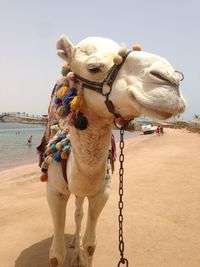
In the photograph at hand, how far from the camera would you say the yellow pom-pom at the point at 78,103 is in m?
2.38

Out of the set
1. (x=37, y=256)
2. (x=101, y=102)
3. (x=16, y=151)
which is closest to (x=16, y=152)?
(x=16, y=151)

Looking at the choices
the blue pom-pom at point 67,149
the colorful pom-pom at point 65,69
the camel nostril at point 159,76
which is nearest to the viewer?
the camel nostril at point 159,76

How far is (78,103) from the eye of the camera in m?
2.38

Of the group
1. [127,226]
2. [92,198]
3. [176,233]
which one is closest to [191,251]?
[176,233]

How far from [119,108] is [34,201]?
542cm

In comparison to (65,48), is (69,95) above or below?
below

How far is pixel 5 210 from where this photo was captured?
642 cm

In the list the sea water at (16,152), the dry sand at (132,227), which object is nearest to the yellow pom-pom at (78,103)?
the dry sand at (132,227)

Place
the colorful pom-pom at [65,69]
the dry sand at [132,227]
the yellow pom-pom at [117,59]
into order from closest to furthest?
the yellow pom-pom at [117,59] → the colorful pom-pom at [65,69] → the dry sand at [132,227]

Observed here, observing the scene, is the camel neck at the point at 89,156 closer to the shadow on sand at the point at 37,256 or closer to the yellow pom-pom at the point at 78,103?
the yellow pom-pom at the point at 78,103

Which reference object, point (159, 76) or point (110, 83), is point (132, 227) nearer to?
point (110, 83)

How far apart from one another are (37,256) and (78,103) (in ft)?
9.24

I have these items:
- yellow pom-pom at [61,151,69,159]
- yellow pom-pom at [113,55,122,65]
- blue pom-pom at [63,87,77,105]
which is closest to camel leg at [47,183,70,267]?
yellow pom-pom at [61,151,69,159]

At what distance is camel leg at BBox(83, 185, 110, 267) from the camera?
A: 10.5 feet
